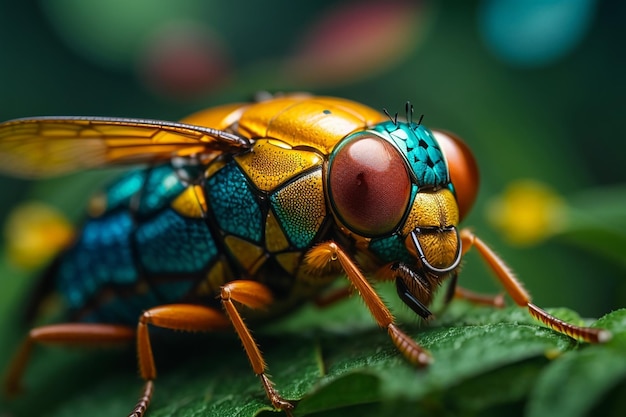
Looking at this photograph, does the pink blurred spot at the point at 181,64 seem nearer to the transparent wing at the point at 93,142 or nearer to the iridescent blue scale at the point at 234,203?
the transparent wing at the point at 93,142

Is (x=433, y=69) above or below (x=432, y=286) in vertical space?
above

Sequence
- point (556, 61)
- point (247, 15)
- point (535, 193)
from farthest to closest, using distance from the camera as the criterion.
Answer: point (247, 15), point (556, 61), point (535, 193)

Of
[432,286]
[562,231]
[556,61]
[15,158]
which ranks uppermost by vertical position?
[15,158]

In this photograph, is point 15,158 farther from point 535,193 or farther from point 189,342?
point 535,193

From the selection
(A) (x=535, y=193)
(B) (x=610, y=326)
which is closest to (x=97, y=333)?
(B) (x=610, y=326)

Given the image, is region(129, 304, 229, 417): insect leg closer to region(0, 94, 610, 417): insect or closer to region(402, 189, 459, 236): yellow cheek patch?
region(0, 94, 610, 417): insect

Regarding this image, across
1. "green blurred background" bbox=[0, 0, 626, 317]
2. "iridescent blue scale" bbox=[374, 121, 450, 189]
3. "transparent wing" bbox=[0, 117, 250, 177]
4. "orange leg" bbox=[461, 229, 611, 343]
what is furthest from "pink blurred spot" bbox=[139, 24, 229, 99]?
"orange leg" bbox=[461, 229, 611, 343]

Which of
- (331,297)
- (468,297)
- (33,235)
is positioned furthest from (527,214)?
(33,235)

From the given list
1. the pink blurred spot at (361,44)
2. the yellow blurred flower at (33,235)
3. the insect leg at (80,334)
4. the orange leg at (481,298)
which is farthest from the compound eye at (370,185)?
the pink blurred spot at (361,44)
